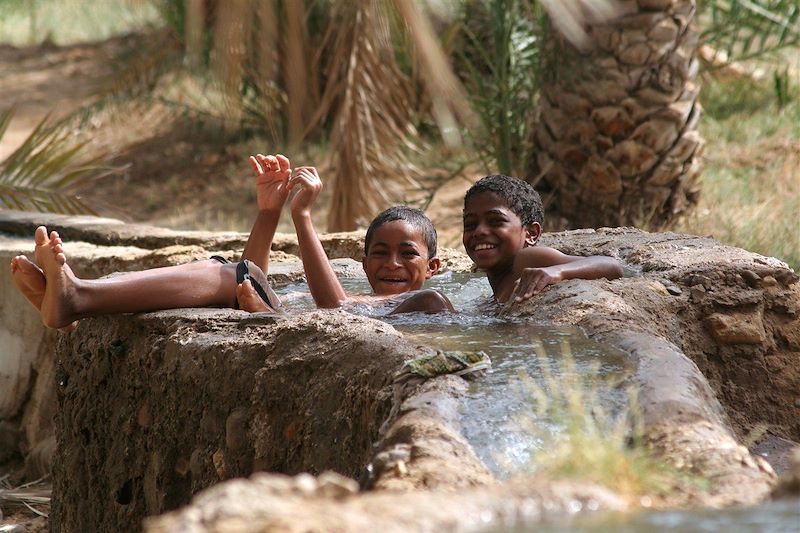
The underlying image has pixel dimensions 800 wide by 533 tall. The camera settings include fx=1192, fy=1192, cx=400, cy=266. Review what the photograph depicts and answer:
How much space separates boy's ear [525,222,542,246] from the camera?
548 centimetres

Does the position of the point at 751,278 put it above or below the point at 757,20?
below

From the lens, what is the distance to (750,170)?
9.99 m

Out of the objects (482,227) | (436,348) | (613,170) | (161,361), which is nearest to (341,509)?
(436,348)

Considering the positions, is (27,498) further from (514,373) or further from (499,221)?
(514,373)

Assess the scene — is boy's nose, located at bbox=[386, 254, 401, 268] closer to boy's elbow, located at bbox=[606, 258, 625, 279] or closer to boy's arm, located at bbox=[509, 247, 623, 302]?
boy's arm, located at bbox=[509, 247, 623, 302]

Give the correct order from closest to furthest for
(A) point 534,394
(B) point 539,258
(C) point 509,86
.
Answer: (A) point 534,394, (B) point 539,258, (C) point 509,86

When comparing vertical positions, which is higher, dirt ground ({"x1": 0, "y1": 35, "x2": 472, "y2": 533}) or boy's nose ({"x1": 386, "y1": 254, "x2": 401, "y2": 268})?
dirt ground ({"x1": 0, "y1": 35, "x2": 472, "y2": 533})

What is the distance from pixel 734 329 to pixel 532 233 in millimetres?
1283

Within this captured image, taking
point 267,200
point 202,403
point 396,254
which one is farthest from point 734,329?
point 267,200

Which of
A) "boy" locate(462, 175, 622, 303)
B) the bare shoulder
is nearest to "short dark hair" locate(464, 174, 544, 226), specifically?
"boy" locate(462, 175, 622, 303)

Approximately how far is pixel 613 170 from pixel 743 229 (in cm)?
95

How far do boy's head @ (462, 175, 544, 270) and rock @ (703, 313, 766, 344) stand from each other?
1033mm

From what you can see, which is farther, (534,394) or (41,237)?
(41,237)

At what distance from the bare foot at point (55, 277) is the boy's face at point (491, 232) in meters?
1.75
